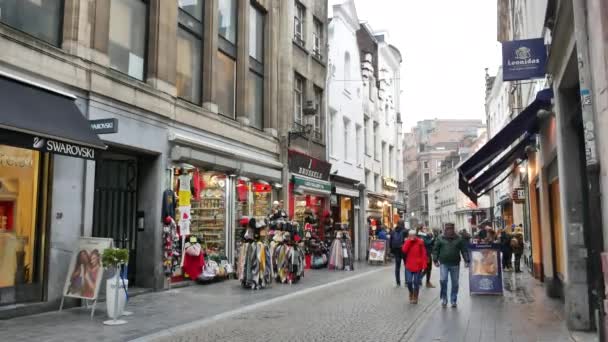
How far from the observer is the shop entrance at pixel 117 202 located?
40.5 ft

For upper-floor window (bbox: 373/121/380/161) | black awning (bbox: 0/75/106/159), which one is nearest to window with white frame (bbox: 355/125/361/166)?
upper-floor window (bbox: 373/121/380/161)

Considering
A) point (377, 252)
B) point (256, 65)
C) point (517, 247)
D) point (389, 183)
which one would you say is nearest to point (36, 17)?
point (256, 65)

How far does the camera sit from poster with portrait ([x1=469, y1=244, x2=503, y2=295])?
13.3 metres

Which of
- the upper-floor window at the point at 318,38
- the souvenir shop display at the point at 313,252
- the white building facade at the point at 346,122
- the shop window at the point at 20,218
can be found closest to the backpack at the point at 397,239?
the souvenir shop display at the point at 313,252

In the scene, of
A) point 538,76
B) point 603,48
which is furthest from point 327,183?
point 603,48

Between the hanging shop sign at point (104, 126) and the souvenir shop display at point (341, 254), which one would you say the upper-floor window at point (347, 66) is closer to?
the souvenir shop display at point (341, 254)

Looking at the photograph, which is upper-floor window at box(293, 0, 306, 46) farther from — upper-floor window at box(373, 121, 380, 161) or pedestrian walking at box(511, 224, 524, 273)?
upper-floor window at box(373, 121, 380, 161)

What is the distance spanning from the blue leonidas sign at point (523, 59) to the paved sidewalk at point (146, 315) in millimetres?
7018

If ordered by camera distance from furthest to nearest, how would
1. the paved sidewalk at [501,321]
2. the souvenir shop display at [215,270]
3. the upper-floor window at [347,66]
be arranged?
the upper-floor window at [347,66]
the souvenir shop display at [215,270]
the paved sidewalk at [501,321]

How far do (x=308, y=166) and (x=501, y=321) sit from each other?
42.9 feet

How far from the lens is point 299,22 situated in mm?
23391

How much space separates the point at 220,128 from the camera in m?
16.2

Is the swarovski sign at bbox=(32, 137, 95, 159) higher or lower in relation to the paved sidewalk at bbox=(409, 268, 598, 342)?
higher

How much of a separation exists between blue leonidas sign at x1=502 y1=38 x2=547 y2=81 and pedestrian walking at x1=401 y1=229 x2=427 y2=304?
156 inches
